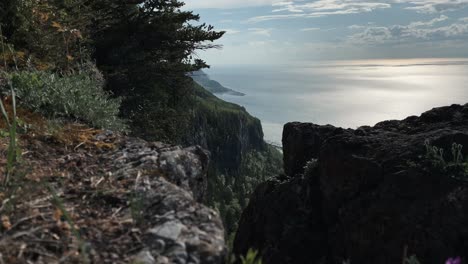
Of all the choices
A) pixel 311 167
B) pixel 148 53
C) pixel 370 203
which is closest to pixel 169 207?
pixel 370 203

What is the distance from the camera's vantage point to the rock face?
7.77m

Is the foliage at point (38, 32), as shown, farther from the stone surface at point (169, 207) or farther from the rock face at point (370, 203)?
the rock face at point (370, 203)

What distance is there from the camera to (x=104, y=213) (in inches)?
144

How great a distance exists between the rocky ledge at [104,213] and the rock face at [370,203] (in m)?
4.79

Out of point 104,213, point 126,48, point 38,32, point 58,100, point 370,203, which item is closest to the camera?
point 104,213

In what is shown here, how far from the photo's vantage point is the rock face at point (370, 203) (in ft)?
25.5

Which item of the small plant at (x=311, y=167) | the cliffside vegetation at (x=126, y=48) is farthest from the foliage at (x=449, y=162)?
the cliffside vegetation at (x=126, y=48)

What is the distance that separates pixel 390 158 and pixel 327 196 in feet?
5.68

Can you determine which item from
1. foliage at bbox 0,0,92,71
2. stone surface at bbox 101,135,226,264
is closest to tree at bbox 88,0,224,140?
foliage at bbox 0,0,92,71

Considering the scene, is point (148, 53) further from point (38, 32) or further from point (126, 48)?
point (38, 32)

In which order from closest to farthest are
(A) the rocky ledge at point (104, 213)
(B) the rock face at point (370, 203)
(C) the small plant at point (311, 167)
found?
(A) the rocky ledge at point (104, 213)
(B) the rock face at point (370, 203)
(C) the small plant at point (311, 167)

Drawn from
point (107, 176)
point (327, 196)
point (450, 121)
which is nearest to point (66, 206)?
point (107, 176)

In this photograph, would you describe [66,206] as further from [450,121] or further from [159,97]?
[159,97]

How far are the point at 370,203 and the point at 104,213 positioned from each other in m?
6.36
